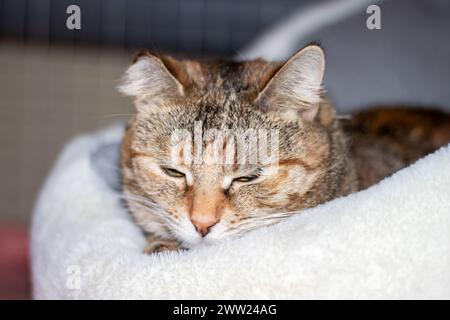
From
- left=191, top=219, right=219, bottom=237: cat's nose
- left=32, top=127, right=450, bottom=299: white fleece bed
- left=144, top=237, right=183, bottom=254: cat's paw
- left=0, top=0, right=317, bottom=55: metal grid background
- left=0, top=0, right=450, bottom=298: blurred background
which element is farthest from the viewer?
left=0, top=0, right=317, bottom=55: metal grid background

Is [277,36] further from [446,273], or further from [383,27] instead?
[446,273]

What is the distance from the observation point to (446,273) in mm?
978

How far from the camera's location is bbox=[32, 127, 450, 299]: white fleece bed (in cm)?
97

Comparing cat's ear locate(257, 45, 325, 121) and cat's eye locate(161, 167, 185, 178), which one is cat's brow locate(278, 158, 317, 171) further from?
cat's eye locate(161, 167, 185, 178)

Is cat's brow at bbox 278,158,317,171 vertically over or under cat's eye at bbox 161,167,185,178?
over

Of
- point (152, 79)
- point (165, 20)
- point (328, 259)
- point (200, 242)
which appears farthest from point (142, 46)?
point (328, 259)

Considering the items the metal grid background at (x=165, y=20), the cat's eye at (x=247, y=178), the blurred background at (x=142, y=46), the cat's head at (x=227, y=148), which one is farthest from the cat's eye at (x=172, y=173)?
the metal grid background at (x=165, y=20)

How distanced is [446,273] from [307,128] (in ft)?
1.40

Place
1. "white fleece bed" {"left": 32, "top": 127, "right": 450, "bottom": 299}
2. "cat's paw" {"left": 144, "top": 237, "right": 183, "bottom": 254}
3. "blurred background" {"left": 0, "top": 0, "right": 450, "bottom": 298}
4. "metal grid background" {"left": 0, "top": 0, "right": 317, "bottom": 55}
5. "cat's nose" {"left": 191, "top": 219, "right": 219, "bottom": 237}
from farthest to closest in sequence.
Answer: "metal grid background" {"left": 0, "top": 0, "right": 317, "bottom": 55} < "blurred background" {"left": 0, "top": 0, "right": 450, "bottom": 298} < "cat's paw" {"left": 144, "top": 237, "right": 183, "bottom": 254} < "cat's nose" {"left": 191, "top": 219, "right": 219, "bottom": 237} < "white fleece bed" {"left": 32, "top": 127, "right": 450, "bottom": 299}

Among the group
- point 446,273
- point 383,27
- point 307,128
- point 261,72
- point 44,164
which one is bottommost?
point 44,164

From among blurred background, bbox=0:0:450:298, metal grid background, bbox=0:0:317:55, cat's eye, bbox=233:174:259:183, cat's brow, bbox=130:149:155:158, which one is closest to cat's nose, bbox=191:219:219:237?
cat's eye, bbox=233:174:259:183

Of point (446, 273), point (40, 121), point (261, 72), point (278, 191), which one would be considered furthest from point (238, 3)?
point (446, 273)

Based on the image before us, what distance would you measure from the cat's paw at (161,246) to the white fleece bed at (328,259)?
3 cm
